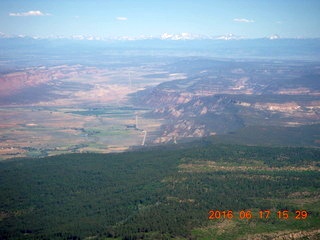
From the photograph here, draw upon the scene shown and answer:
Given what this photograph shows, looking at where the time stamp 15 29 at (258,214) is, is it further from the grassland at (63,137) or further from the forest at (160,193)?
the grassland at (63,137)

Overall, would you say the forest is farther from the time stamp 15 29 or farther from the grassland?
the grassland

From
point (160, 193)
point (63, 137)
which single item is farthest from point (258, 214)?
point (63, 137)

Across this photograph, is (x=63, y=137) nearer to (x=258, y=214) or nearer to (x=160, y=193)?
(x=160, y=193)

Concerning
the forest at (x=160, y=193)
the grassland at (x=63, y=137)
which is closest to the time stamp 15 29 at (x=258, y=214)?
the forest at (x=160, y=193)

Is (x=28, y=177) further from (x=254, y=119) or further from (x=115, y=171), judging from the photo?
(x=254, y=119)

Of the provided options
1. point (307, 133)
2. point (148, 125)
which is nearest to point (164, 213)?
point (307, 133)

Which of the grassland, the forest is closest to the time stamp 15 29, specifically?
the forest
